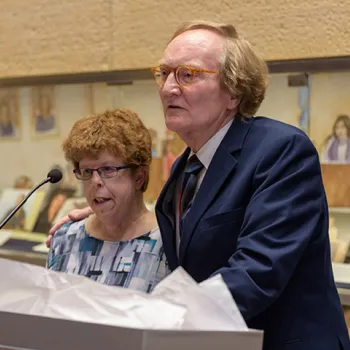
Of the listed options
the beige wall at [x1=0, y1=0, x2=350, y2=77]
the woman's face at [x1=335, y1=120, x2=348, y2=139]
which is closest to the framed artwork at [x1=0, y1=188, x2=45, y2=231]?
the beige wall at [x1=0, y1=0, x2=350, y2=77]

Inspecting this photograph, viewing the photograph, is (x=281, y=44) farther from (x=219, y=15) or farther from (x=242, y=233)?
(x=242, y=233)

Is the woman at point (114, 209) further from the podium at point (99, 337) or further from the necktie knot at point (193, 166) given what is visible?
the podium at point (99, 337)

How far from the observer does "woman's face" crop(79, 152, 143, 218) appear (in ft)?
5.20

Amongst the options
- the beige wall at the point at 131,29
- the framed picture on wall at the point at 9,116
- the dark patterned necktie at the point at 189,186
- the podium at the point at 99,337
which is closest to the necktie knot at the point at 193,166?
the dark patterned necktie at the point at 189,186

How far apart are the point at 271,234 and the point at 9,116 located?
2537 mm

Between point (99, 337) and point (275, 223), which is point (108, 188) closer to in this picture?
point (275, 223)

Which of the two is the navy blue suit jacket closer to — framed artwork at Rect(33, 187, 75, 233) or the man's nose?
the man's nose

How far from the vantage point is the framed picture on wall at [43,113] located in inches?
125

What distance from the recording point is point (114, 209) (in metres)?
1.61

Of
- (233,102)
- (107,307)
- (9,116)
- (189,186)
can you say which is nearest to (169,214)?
(189,186)

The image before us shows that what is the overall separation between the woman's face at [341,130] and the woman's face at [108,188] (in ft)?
3.99

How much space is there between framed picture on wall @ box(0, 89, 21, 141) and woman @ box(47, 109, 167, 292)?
1784 mm

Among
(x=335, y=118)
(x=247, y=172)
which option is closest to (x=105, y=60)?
(x=335, y=118)

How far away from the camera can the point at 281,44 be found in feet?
7.94
